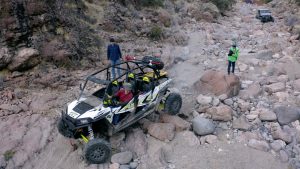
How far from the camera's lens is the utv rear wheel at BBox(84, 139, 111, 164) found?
7.46 metres

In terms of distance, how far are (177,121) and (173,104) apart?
1.87ft

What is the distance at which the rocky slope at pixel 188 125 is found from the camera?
8102mm

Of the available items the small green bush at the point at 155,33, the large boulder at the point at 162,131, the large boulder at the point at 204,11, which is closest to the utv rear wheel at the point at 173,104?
the large boulder at the point at 162,131

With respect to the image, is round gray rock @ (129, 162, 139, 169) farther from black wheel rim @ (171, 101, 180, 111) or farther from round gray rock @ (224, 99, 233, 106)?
round gray rock @ (224, 99, 233, 106)

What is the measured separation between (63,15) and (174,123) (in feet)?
21.6

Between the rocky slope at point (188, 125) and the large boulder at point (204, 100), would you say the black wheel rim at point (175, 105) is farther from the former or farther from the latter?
the large boulder at point (204, 100)

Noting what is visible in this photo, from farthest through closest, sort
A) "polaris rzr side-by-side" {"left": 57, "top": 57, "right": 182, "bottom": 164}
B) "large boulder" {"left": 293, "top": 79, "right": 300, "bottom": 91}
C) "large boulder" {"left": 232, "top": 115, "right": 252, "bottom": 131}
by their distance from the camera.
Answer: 1. "large boulder" {"left": 293, "top": 79, "right": 300, "bottom": 91}
2. "large boulder" {"left": 232, "top": 115, "right": 252, "bottom": 131}
3. "polaris rzr side-by-side" {"left": 57, "top": 57, "right": 182, "bottom": 164}

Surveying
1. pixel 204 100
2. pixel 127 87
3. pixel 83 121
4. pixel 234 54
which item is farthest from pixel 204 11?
pixel 83 121

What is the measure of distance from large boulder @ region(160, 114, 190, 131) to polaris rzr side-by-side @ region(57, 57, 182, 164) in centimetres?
24

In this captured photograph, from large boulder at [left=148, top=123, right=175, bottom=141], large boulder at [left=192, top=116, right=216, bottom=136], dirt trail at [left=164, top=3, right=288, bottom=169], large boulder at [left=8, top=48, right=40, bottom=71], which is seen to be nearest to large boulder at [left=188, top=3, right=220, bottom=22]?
dirt trail at [left=164, top=3, right=288, bottom=169]

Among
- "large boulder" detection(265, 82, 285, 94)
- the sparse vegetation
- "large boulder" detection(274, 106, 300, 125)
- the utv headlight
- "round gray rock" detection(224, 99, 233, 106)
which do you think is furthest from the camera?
"large boulder" detection(265, 82, 285, 94)

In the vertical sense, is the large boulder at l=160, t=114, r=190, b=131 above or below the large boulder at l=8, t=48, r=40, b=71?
below

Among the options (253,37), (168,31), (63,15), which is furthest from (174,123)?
(253,37)

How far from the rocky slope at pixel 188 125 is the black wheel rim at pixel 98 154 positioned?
277mm
